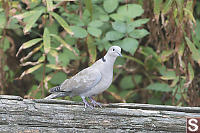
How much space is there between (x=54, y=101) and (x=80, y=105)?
0.15m

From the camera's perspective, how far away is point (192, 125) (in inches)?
73.8

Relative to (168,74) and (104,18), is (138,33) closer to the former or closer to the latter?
(104,18)

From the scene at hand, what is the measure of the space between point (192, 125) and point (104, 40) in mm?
1317

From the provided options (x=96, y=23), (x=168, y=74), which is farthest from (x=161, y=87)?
(x=96, y=23)

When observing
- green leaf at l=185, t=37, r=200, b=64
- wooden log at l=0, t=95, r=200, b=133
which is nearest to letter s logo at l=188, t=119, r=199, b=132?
wooden log at l=0, t=95, r=200, b=133

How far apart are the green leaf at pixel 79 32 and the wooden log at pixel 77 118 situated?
2.94ft

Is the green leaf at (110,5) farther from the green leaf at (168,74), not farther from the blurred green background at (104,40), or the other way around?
the green leaf at (168,74)

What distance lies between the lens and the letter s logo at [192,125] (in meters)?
1.84

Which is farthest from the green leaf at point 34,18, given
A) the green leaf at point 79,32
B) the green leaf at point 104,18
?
the green leaf at point 104,18

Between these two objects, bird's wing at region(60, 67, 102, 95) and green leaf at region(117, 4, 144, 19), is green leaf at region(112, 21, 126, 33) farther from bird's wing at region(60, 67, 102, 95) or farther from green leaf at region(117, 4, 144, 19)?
bird's wing at region(60, 67, 102, 95)

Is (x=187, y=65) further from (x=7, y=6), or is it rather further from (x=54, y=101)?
(x=7, y=6)

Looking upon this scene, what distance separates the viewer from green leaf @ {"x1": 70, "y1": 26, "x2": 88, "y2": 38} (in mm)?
2764

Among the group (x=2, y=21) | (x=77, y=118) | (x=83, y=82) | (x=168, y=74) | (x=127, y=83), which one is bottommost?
(x=127, y=83)

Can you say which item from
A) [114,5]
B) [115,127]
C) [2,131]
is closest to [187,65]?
[114,5]
